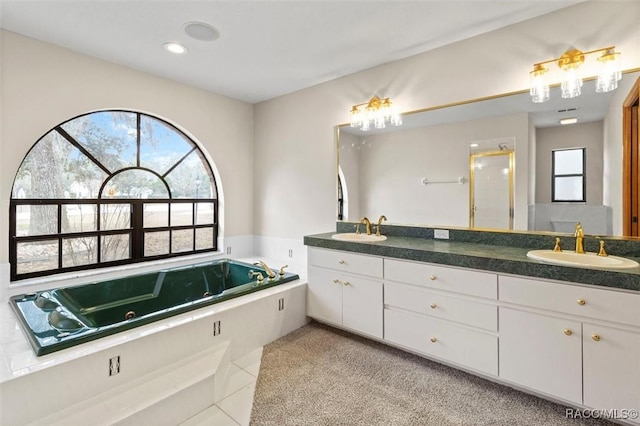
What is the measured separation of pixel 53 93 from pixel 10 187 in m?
0.84

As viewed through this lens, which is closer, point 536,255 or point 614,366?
point 614,366

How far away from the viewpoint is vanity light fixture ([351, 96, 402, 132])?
2.83 metres

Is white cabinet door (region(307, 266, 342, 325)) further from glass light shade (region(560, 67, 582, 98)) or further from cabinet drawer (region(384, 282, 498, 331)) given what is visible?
glass light shade (region(560, 67, 582, 98))

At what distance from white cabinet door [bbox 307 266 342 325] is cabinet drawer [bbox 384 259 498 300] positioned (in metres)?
0.53

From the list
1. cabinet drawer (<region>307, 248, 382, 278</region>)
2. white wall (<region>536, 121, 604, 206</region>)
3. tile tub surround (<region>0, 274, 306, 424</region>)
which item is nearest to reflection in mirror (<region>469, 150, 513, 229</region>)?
white wall (<region>536, 121, 604, 206</region>)

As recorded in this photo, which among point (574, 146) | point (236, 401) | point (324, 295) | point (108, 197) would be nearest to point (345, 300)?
point (324, 295)

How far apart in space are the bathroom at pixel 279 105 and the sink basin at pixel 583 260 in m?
0.30

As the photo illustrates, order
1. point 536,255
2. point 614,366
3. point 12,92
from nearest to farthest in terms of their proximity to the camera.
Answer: point 614,366 < point 536,255 < point 12,92

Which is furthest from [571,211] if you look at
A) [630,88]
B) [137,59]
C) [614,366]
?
[137,59]

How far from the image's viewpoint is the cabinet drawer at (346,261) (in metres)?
2.40

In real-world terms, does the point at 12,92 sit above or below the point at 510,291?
above

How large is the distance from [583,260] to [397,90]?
1.93 meters

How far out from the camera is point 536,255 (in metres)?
1.91

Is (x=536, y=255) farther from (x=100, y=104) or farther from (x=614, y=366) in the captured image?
(x=100, y=104)
